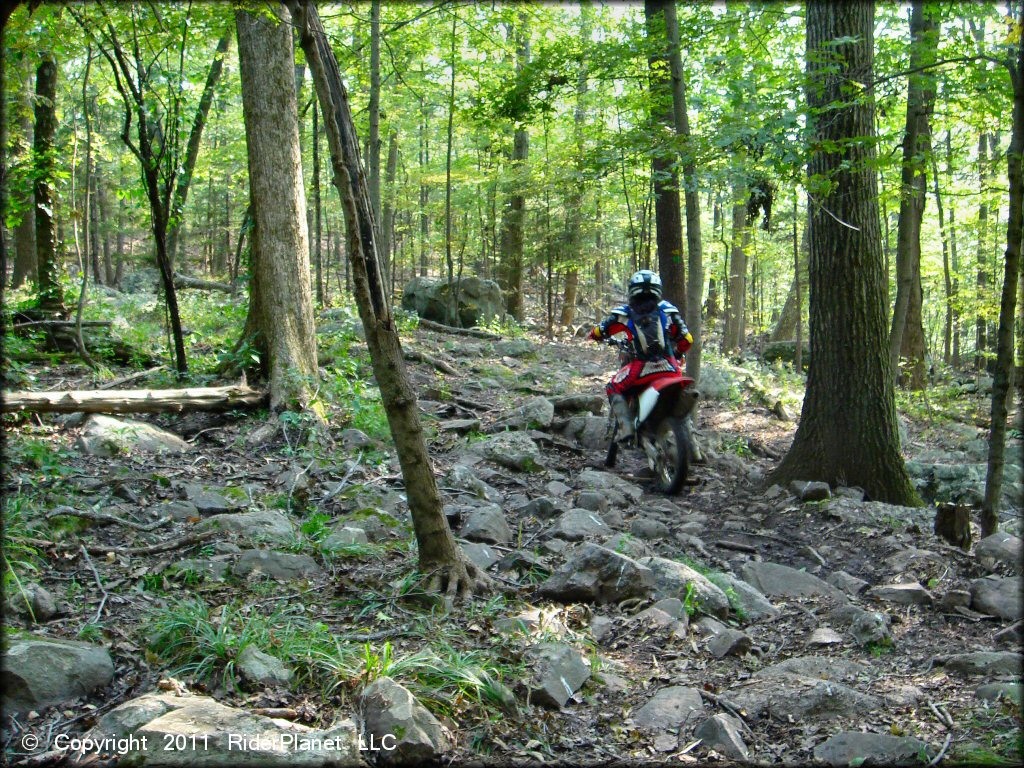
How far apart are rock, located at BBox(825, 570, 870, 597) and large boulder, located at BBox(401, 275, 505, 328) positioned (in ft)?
41.8

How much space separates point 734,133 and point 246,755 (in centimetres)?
500

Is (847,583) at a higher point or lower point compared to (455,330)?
lower

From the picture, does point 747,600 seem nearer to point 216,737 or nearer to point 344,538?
point 344,538

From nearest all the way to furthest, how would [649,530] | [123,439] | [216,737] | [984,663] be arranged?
[216,737], [984,663], [649,530], [123,439]

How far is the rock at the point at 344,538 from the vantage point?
4.60 metres

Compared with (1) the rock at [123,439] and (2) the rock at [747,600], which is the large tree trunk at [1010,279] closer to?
(2) the rock at [747,600]

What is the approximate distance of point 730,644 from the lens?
12.6 ft

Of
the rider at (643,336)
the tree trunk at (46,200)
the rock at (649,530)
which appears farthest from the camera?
the tree trunk at (46,200)

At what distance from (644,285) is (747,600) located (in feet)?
12.5

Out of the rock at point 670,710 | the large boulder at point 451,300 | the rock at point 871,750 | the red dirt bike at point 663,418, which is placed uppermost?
the large boulder at point 451,300

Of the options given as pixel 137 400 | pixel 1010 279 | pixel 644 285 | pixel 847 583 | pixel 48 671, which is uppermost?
pixel 644 285

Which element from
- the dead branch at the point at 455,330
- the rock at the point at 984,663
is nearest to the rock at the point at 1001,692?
the rock at the point at 984,663

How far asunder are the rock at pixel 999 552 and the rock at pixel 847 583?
0.92 m

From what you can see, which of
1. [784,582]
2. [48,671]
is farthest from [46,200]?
[784,582]
